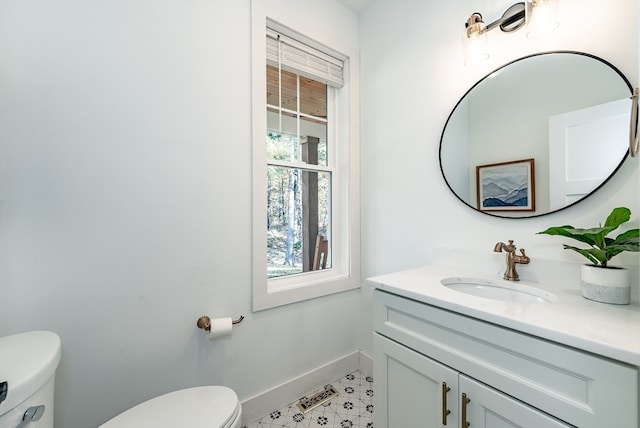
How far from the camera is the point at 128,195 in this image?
3.66 feet

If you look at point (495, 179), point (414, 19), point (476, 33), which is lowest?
point (495, 179)

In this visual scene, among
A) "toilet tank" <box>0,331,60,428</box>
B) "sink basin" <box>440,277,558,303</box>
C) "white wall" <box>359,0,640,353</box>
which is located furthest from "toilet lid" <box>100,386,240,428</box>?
"white wall" <box>359,0,640,353</box>

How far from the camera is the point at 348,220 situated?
1.87 metres

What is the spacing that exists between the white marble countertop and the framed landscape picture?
13.6 inches

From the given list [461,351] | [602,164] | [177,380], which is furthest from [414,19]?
[177,380]

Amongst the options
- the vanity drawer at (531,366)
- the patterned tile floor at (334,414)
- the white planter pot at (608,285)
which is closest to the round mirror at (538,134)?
the white planter pot at (608,285)

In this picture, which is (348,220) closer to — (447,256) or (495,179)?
(447,256)

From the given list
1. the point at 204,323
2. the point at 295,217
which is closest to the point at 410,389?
the point at 204,323

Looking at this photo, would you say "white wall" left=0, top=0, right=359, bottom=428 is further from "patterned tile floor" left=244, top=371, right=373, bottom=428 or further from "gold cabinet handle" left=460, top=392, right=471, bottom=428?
"gold cabinet handle" left=460, top=392, right=471, bottom=428

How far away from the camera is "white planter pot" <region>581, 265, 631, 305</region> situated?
2.62ft

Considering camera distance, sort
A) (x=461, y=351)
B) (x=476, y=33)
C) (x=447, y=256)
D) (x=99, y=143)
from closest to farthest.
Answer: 1. (x=461, y=351)
2. (x=99, y=143)
3. (x=476, y=33)
4. (x=447, y=256)

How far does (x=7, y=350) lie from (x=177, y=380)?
668 millimetres

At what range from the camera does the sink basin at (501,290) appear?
38.9 inches

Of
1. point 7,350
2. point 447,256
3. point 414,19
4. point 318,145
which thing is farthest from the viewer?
point 318,145
